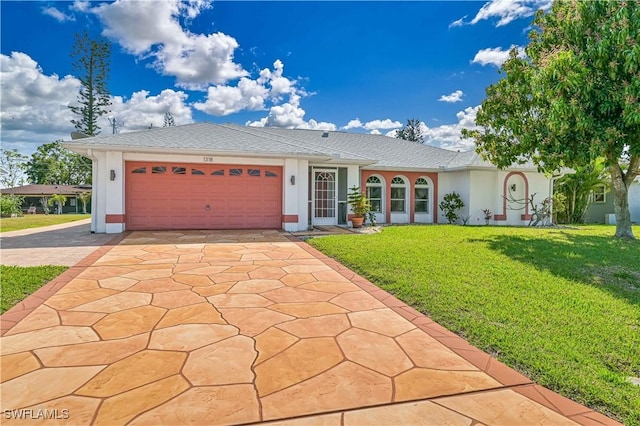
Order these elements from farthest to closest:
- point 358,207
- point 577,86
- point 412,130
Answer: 1. point 412,130
2. point 358,207
3. point 577,86

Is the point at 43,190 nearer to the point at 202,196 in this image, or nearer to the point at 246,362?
the point at 202,196

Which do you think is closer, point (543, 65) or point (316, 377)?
point (316, 377)

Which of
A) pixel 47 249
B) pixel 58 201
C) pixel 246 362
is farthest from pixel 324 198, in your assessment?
pixel 58 201

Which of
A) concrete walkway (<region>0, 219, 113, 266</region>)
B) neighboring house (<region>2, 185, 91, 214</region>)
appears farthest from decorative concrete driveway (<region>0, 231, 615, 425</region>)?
neighboring house (<region>2, 185, 91, 214</region>)

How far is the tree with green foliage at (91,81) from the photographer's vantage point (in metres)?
34.9

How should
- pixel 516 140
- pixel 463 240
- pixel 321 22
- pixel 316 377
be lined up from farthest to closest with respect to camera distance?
1. pixel 321 22
2. pixel 516 140
3. pixel 463 240
4. pixel 316 377

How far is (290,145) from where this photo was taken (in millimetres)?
13828

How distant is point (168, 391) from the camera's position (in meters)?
2.64

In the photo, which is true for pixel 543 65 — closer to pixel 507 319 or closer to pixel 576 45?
pixel 576 45

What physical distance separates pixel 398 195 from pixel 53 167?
167 feet

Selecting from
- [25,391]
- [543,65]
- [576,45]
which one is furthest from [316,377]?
[576,45]

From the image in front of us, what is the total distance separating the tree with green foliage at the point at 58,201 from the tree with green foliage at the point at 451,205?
3729 centimetres

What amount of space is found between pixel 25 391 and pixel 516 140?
13.0 metres

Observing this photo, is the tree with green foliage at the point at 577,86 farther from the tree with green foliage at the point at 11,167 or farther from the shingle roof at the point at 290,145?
the tree with green foliage at the point at 11,167
